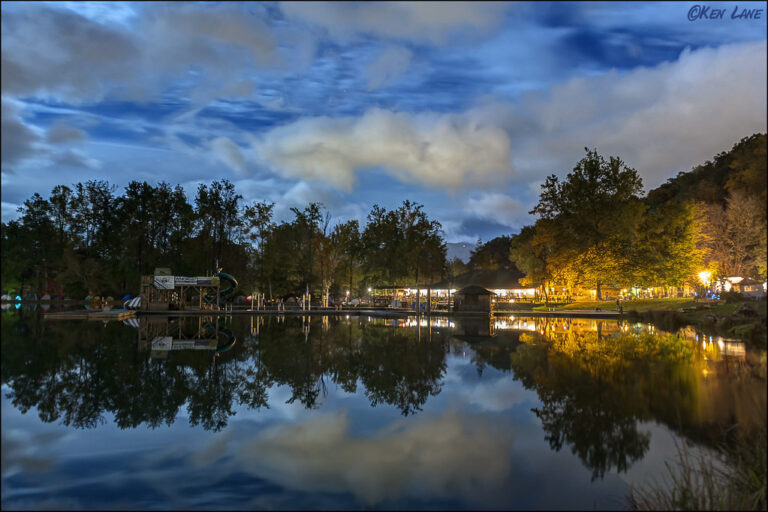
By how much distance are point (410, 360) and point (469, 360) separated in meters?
2.22

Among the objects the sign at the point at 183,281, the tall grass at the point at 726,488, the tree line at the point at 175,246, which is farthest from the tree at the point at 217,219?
the tall grass at the point at 726,488

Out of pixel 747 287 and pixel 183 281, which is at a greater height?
pixel 183 281

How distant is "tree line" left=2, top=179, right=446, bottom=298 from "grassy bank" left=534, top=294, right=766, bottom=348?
27.9 metres

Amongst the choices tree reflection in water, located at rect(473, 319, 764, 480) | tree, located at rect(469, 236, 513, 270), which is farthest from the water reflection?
tree, located at rect(469, 236, 513, 270)

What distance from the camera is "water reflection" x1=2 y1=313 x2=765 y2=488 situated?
832cm

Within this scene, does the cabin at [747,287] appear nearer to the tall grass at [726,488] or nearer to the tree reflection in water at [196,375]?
the tall grass at [726,488]

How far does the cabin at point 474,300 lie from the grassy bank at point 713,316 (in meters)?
9.35

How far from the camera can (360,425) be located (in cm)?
966

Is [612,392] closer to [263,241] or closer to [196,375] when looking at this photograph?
[196,375]

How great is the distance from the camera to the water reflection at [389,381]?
8320mm

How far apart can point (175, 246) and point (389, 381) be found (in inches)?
2319

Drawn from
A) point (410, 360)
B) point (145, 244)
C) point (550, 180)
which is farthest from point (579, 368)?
point (145, 244)

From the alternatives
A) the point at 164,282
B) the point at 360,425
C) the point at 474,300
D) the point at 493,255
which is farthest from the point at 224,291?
the point at 493,255

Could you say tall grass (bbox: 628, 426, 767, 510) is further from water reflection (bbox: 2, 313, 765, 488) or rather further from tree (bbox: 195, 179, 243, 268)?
tree (bbox: 195, 179, 243, 268)
